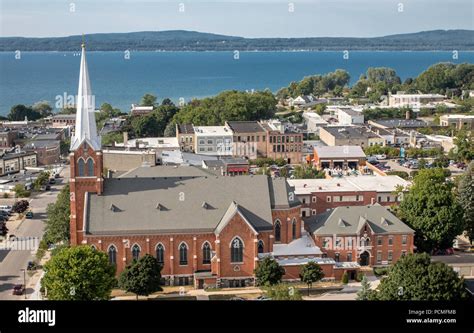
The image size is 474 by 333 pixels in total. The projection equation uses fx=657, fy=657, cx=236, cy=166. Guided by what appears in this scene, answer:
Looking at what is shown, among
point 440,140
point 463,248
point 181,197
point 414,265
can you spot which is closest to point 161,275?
point 181,197

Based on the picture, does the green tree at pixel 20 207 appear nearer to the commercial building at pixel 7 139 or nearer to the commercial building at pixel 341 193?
the commercial building at pixel 341 193

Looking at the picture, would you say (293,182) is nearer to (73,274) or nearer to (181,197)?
(181,197)

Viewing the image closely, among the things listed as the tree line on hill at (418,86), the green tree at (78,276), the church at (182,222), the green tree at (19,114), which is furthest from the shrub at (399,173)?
the green tree at (19,114)

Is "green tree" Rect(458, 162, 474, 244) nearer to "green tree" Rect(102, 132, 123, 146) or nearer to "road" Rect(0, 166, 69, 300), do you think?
"road" Rect(0, 166, 69, 300)

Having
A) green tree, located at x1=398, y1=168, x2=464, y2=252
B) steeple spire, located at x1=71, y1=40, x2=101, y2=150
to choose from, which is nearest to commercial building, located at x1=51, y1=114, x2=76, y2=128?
steeple spire, located at x1=71, y1=40, x2=101, y2=150

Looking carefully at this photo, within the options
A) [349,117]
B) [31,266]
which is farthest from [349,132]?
[31,266]
